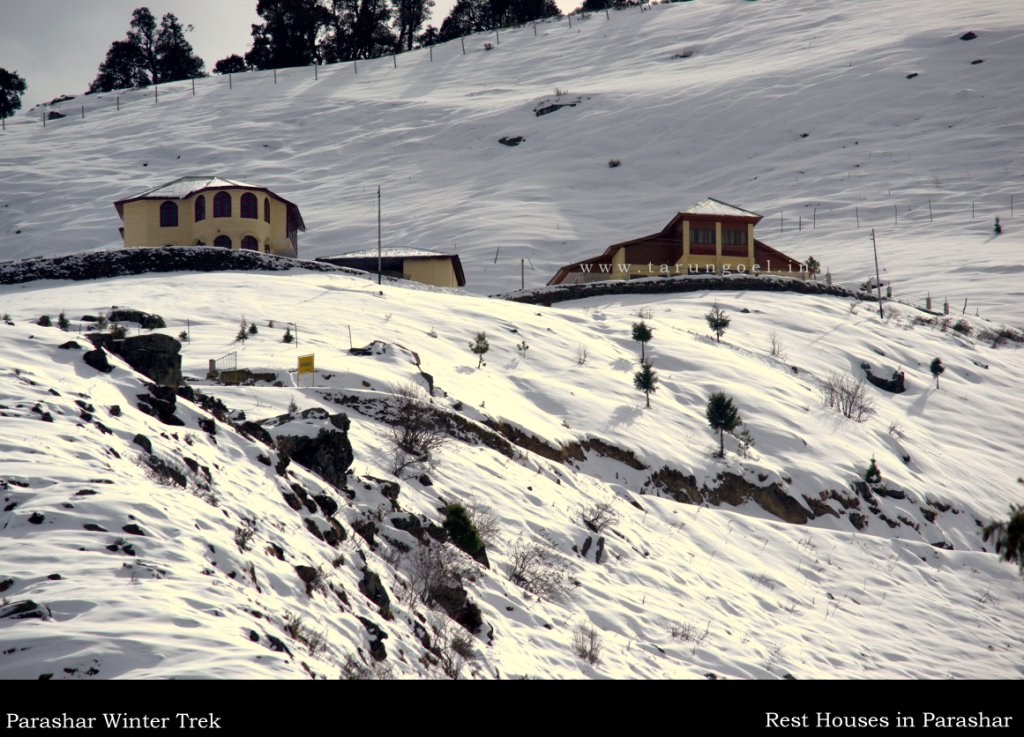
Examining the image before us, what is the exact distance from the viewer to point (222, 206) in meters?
59.7

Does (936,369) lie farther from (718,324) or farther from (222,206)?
(222,206)

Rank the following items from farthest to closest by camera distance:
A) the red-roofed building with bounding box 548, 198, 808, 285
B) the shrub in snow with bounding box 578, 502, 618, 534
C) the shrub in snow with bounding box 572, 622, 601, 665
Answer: the red-roofed building with bounding box 548, 198, 808, 285
the shrub in snow with bounding box 578, 502, 618, 534
the shrub in snow with bounding box 572, 622, 601, 665

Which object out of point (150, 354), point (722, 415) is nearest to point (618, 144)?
point (722, 415)

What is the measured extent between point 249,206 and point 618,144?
4544 cm

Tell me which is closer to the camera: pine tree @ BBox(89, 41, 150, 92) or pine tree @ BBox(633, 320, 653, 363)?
pine tree @ BBox(633, 320, 653, 363)

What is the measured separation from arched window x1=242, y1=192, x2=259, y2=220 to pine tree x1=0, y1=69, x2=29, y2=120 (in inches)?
2858

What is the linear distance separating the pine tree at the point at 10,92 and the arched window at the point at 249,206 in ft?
238

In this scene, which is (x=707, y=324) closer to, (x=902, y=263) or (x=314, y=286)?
(x=314, y=286)

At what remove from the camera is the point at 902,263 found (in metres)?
66.4

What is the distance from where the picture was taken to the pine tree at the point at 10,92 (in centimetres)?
11688

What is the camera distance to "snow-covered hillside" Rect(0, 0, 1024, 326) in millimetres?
76812

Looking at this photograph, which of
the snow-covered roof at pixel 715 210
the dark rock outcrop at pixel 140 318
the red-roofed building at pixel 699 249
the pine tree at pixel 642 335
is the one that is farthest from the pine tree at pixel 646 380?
the snow-covered roof at pixel 715 210

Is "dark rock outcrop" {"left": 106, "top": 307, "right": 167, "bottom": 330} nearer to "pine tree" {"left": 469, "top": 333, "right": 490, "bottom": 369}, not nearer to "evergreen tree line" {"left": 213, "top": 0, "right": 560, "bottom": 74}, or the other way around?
"pine tree" {"left": 469, "top": 333, "right": 490, "bottom": 369}

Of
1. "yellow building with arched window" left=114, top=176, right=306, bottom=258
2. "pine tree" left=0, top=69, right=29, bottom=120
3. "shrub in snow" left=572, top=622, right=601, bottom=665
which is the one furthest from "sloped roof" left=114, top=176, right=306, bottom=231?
"pine tree" left=0, top=69, right=29, bottom=120
